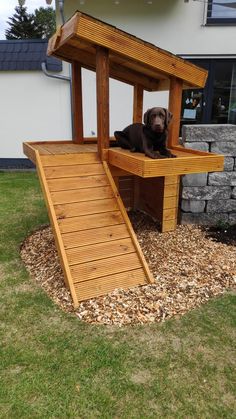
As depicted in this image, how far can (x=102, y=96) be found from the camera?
3781 mm

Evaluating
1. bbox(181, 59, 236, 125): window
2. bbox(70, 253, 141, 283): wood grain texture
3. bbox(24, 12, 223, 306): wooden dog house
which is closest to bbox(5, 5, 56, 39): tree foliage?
bbox(181, 59, 236, 125): window

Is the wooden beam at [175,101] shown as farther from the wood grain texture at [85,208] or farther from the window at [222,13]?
the window at [222,13]

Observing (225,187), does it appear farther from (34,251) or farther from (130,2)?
(130,2)

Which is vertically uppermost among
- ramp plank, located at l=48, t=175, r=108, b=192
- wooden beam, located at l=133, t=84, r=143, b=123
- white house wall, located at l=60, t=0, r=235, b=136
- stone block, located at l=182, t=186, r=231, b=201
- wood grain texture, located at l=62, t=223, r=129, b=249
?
white house wall, located at l=60, t=0, r=235, b=136

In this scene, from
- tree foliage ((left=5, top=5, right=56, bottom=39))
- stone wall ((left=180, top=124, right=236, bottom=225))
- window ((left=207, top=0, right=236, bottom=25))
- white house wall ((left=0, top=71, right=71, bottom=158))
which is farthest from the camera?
tree foliage ((left=5, top=5, right=56, bottom=39))

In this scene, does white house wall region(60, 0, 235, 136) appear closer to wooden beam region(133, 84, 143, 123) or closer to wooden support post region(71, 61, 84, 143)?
wooden beam region(133, 84, 143, 123)

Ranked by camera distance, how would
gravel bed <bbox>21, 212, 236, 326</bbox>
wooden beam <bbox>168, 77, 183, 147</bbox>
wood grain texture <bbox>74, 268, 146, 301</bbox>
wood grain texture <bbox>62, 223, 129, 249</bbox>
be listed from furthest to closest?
wooden beam <bbox>168, 77, 183, 147</bbox>, wood grain texture <bbox>62, 223, 129, 249</bbox>, wood grain texture <bbox>74, 268, 146, 301</bbox>, gravel bed <bbox>21, 212, 236, 326</bbox>

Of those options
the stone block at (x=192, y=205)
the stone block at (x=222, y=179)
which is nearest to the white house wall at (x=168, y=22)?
the stone block at (x=222, y=179)

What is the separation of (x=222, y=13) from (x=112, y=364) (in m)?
8.42

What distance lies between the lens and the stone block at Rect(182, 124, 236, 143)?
4590 millimetres

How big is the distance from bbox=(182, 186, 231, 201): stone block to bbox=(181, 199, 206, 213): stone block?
5 cm

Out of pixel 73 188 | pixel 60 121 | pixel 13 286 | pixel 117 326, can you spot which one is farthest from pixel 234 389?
pixel 60 121

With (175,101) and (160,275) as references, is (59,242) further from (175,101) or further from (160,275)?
(175,101)

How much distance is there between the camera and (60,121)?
8.73 m
